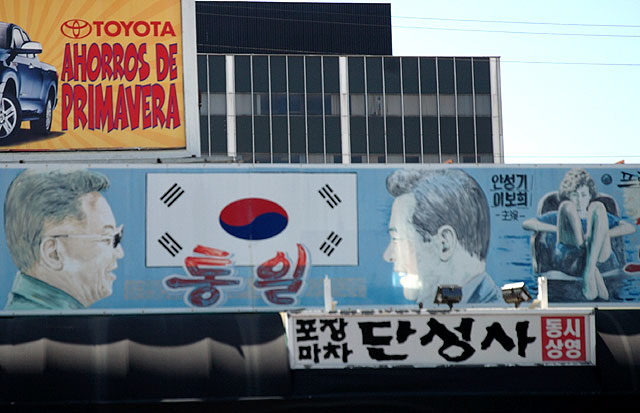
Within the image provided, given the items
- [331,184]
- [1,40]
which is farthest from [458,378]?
[1,40]

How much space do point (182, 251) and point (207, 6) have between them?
192 feet

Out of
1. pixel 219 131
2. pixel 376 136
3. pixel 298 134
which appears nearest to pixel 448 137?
pixel 376 136

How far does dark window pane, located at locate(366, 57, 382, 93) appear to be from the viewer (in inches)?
2655

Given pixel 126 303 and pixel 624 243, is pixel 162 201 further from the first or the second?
pixel 624 243

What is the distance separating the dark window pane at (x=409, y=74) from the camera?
66.9 meters

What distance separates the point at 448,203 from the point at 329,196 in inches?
78.9

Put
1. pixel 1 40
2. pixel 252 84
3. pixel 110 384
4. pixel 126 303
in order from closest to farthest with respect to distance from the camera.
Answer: pixel 110 384
pixel 126 303
pixel 1 40
pixel 252 84

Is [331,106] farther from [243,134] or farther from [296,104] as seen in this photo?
[243,134]

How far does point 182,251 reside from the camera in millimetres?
15086

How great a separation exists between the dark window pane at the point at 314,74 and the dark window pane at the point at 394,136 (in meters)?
5.85

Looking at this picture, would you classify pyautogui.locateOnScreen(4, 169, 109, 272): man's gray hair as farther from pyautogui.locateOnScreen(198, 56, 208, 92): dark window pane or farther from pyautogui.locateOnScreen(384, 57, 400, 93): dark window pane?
pyautogui.locateOnScreen(384, 57, 400, 93): dark window pane

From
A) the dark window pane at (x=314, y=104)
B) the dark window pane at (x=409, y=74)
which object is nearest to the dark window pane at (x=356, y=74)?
the dark window pane at (x=314, y=104)

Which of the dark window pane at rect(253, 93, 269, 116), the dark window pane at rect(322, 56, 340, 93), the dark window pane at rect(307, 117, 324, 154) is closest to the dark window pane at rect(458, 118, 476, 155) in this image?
the dark window pane at rect(322, 56, 340, 93)

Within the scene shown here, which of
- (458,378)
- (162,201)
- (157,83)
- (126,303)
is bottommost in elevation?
(458,378)
